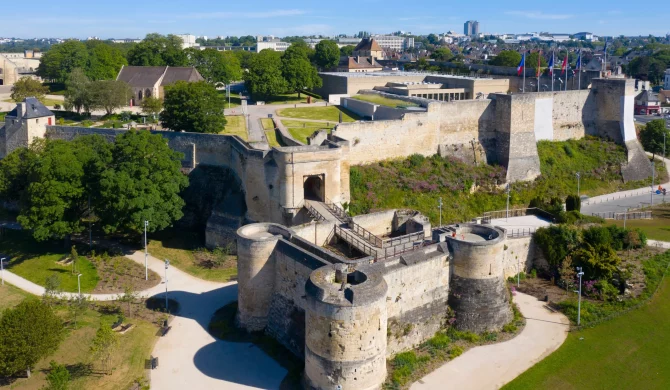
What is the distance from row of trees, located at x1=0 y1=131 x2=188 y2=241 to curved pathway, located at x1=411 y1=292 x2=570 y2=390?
17.1 m

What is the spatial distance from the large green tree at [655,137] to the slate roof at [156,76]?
126ft

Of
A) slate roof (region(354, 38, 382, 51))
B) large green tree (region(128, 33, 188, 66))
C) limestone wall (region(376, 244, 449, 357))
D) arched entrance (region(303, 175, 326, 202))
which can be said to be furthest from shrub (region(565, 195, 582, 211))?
slate roof (region(354, 38, 382, 51))

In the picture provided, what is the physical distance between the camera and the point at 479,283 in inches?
1003

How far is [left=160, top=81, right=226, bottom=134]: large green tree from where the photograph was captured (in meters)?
42.2

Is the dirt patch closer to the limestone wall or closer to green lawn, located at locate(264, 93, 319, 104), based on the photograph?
the limestone wall

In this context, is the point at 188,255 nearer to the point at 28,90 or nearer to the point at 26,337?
the point at 26,337

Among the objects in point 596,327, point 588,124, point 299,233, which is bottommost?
point 596,327

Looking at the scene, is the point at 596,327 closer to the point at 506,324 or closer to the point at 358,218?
the point at 506,324

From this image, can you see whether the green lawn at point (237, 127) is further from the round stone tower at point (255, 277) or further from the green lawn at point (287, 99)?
the round stone tower at point (255, 277)

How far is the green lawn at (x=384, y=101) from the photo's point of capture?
4716cm

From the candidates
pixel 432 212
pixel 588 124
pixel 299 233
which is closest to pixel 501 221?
pixel 432 212

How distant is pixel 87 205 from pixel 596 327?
25754 mm

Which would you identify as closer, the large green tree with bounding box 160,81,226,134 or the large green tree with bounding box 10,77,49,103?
the large green tree with bounding box 160,81,226,134

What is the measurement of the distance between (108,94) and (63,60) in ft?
73.6
